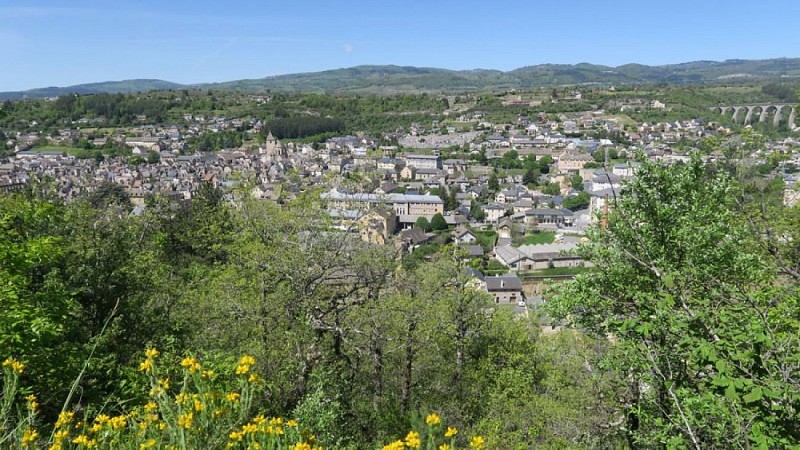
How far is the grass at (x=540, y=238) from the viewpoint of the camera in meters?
54.8

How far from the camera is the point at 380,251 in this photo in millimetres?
11305

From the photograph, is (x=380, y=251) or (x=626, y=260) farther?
(x=380, y=251)

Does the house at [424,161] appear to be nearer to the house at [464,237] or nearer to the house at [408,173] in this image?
the house at [408,173]

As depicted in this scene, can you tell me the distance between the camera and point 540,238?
5638 cm

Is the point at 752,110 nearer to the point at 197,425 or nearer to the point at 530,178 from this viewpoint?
the point at 530,178

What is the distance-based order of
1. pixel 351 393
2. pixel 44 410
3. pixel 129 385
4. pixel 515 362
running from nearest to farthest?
pixel 44 410, pixel 129 385, pixel 351 393, pixel 515 362

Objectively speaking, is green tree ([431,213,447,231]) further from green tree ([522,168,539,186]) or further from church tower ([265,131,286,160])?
church tower ([265,131,286,160])

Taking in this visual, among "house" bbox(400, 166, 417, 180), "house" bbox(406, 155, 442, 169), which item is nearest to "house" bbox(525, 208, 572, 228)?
"house" bbox(400, 166, 417, 180)

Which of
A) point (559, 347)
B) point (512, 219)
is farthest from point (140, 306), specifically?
point (512, 219)

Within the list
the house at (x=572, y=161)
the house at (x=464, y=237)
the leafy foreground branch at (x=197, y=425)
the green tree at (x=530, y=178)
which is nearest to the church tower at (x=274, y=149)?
the green tree at (x=530, y=178)

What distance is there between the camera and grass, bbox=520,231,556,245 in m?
54.8

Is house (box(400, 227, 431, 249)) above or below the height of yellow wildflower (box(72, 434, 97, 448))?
below

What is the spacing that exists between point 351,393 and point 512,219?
5303 centimetres

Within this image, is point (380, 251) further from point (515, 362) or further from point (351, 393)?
point (515, 362)
